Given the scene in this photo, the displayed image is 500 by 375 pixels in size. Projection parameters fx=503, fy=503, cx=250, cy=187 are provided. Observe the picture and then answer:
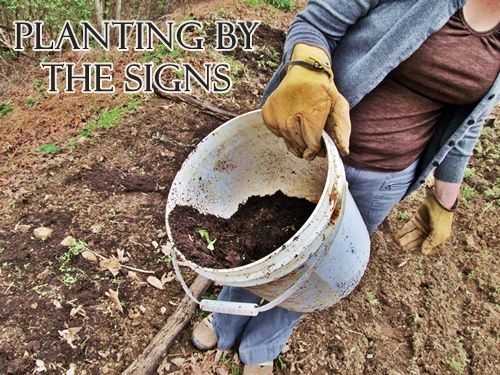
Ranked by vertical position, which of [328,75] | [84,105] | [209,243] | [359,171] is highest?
[328,75]

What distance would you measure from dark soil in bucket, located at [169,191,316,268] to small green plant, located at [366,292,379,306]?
1.36 meters

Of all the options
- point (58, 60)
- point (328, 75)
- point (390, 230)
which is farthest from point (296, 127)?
point (58, 60)

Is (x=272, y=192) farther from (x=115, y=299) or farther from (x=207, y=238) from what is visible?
(x=115, y=299)

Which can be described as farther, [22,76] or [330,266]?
[22,76]

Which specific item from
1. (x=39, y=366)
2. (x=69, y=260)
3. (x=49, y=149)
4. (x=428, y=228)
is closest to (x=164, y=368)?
(x=39, y=366)

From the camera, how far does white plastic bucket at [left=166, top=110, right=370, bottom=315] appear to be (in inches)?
57.6

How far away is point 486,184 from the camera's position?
4.03m

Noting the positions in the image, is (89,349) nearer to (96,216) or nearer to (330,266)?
(96,216)

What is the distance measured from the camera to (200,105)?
13.3 ft

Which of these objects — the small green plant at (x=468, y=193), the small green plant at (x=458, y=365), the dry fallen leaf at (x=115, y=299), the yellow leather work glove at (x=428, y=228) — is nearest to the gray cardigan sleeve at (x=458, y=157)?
the yellow leather work glove at (x=428, y=228)

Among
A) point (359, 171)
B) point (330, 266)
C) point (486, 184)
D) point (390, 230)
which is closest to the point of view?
point (330, 266)

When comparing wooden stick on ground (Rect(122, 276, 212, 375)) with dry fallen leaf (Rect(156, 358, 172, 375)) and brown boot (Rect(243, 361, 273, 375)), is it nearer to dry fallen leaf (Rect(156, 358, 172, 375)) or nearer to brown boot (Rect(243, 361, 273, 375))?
dry fallen leaf (Rect(156, 358, 172, 375))

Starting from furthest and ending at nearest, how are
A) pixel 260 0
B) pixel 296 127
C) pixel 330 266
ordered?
pixel 260 0, pixel 330 266, pixel 296 127

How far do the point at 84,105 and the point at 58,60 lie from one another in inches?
71.0
